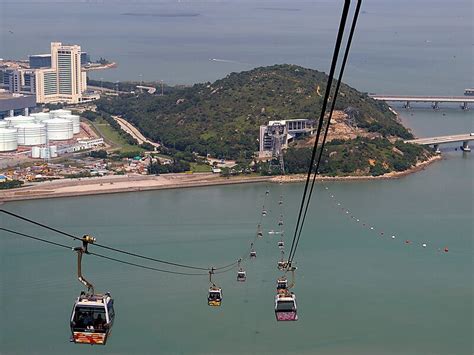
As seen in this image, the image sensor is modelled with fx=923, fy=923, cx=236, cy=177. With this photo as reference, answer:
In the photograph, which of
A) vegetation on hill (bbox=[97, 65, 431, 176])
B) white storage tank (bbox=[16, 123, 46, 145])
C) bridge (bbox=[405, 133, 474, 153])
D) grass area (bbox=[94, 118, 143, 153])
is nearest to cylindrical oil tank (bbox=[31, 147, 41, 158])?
white storage tank (bbox=[16, 123, 46, 145])

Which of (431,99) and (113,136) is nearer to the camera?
(113,136)

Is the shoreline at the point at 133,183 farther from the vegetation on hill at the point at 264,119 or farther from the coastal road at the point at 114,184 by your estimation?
the vegetation on hill at the point at 264,119

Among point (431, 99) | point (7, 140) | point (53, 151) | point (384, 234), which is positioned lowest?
point (384, 234)

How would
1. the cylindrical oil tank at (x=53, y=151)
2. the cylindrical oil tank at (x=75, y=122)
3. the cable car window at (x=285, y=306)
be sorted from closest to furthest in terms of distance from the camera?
the cable car window at (x=285, y=306), the cylindrical oil tank at (x=53, y=151), the cylindrical oil tank at (x=75, y=122)

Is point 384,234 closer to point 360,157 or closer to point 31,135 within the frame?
point 360,157

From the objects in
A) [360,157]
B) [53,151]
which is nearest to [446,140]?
[360,157]

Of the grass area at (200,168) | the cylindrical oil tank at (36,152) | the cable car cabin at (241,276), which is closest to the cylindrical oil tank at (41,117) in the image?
the cylindrical oil tank at (36,152)
